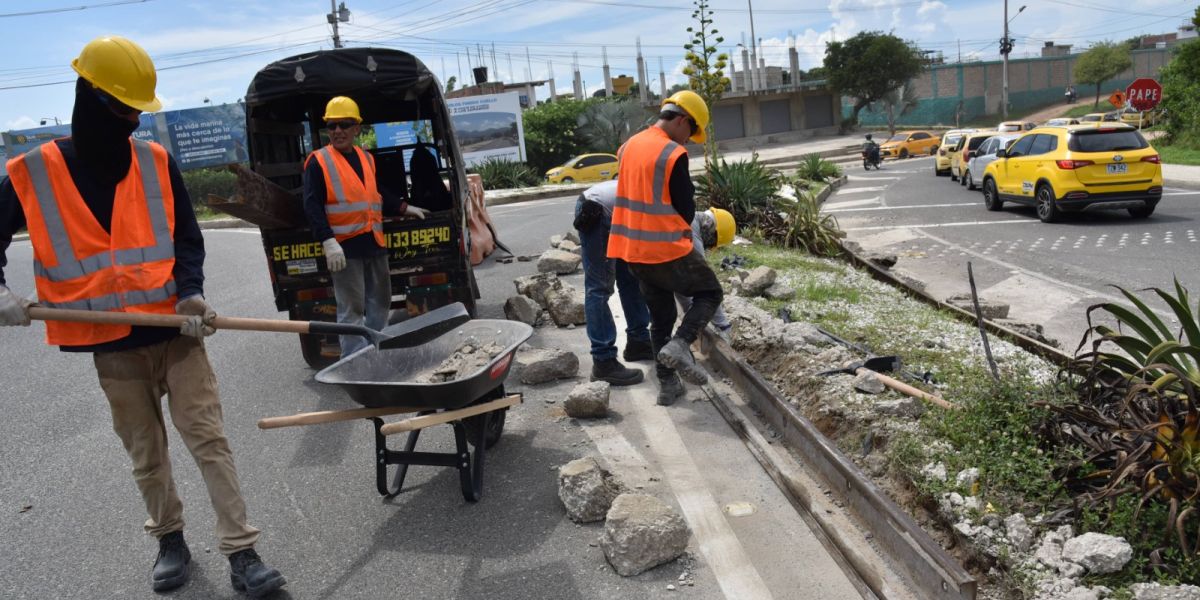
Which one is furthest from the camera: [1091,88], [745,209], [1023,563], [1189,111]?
[1091,88]

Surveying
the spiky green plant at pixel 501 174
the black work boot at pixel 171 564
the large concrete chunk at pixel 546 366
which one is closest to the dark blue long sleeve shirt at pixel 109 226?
the black work boot at pixel 171 564

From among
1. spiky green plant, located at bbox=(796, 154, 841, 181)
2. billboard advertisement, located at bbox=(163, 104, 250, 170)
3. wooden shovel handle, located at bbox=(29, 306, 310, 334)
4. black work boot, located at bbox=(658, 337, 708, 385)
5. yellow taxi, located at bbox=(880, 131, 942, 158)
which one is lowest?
yellow taxi, located at bbox=(880, 131, 942, 158)

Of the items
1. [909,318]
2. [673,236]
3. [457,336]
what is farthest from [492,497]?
[909,318]

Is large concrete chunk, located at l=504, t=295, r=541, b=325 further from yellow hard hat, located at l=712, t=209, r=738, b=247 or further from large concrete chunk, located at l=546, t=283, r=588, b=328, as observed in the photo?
yellow hard hat, located at l=712, t=209, r=738, b=247

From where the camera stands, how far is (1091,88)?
238 feet

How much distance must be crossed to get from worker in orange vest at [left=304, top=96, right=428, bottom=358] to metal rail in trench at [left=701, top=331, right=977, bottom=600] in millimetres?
2700

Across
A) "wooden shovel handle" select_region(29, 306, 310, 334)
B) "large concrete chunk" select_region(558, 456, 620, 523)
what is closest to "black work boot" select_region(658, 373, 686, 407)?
"large concrete chunk" select_region(558, 456, 620, 523)

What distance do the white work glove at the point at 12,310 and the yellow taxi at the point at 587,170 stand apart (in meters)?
30.8

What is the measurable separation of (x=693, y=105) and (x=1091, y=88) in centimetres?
8038

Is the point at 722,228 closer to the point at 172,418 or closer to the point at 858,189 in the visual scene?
the point at 172,418

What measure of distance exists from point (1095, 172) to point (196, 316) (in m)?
13.9

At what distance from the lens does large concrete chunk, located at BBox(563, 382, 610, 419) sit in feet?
17.4

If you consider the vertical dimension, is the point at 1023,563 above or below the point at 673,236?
below

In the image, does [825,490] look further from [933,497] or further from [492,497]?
[492,497]
